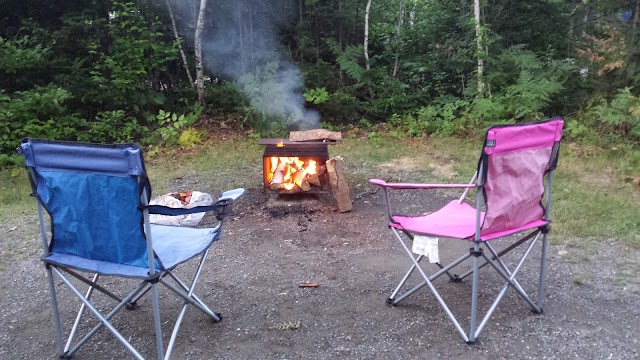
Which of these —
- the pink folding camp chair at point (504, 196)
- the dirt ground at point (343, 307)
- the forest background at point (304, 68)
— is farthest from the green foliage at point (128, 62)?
the pink folding camp chair at point (504, 196)

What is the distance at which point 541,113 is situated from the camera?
7215 millimetres

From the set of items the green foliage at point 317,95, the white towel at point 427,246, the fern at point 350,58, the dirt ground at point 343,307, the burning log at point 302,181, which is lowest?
the dirt ground at point 343,307

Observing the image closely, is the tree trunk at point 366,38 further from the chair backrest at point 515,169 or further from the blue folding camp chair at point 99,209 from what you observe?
the blue folding camp chair at point 99,209

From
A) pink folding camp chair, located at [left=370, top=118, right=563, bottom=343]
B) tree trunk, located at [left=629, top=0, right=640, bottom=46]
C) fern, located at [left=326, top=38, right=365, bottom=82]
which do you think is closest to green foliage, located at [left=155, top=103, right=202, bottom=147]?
fern, located at [left=326, top=38, right=365, bottom=82]

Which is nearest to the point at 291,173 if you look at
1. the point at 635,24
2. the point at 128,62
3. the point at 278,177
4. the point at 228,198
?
the point at 278,177

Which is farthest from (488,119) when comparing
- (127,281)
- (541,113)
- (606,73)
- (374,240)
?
(127,281)

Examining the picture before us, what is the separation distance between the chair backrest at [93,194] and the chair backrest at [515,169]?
A: 4.99 feet

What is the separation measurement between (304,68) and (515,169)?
664 cm

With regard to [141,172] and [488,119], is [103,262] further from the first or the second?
[488,119]

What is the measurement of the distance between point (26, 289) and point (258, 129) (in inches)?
189

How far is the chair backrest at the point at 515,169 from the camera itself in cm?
242

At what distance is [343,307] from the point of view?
2979 millimetres

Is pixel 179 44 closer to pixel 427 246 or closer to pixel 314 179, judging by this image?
pixel 314 179

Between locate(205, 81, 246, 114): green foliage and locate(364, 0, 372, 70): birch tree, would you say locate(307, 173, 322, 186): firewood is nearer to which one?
locate(205, 81, 246, 114): green foliage
